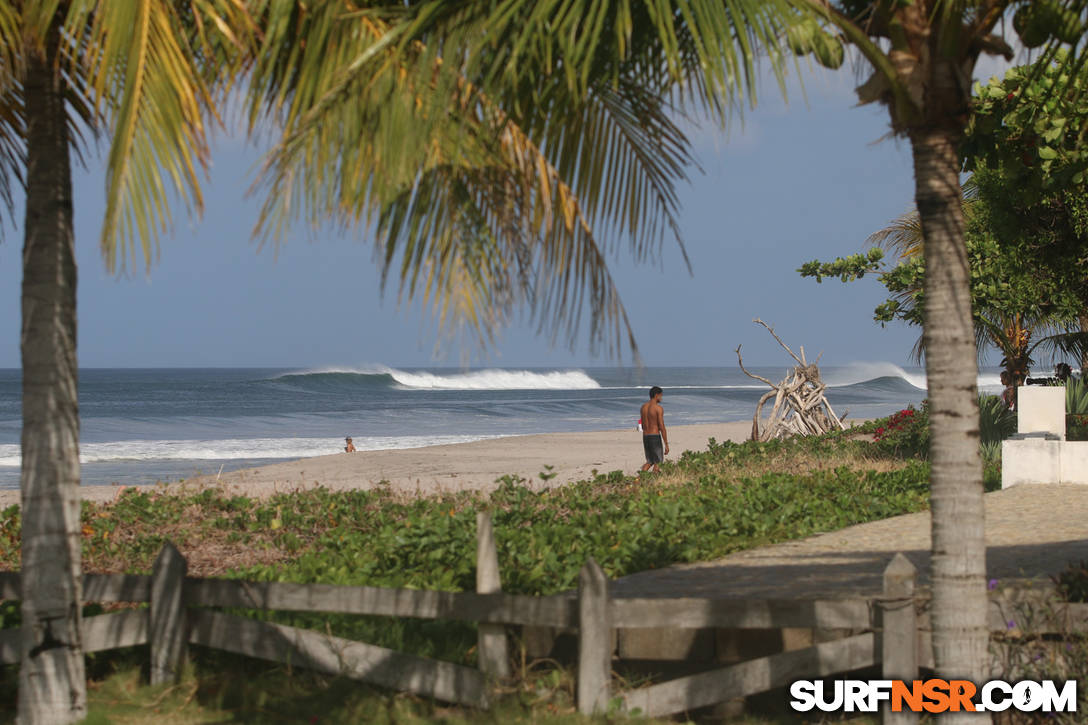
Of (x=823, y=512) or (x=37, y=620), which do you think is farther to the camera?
(x=823, y=512)

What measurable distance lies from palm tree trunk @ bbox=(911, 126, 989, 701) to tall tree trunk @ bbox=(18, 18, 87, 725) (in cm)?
420

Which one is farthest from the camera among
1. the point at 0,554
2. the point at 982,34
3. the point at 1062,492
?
the point at 1062,492

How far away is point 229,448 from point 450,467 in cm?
1489

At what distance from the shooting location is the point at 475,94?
14.0 feet

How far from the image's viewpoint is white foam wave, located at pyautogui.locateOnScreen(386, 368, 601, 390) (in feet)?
323

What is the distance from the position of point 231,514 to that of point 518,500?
3.31 metres

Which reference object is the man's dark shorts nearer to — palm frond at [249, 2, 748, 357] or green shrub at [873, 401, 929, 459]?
green shrub at [873, 401, 929, 459]

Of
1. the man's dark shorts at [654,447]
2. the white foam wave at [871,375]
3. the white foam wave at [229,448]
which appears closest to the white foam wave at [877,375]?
the white foam wave at [871,375]

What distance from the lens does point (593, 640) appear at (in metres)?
5.14

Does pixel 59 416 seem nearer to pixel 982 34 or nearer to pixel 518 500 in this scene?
pixel 982 34

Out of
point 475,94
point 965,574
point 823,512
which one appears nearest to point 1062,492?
point 823,512

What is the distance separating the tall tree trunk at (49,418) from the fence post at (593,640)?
106 inches

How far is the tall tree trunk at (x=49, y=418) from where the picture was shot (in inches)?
193

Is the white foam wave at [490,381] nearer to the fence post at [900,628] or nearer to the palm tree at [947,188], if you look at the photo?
the fence post at [900,628]
